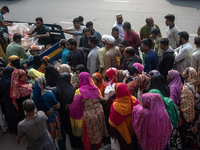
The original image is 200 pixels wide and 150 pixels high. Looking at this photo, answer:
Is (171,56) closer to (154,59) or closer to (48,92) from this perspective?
(154,59)

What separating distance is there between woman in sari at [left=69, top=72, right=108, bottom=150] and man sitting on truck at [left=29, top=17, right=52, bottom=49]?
11.9 feet

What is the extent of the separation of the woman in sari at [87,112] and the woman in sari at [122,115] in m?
0.36

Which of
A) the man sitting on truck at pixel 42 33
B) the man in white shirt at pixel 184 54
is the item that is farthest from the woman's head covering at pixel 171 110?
the man sitting on truck at pixel 42 33

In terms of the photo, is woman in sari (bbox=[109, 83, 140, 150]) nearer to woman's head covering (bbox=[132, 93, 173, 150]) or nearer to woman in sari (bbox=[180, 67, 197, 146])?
Answer: woman's head covering (bbox=[132, 93, 173, 150])

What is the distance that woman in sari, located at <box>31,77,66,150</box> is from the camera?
3662 mm

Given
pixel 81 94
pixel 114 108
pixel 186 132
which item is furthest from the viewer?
pixel 186 132

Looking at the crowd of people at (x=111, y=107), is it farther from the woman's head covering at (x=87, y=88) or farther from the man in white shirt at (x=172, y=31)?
the man in white shirt at (x=172, y=31)

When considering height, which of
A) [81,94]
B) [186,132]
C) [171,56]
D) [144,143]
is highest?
[171,56]

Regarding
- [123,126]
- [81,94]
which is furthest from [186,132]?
[81,94]

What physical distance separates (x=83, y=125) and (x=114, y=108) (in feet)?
2.52

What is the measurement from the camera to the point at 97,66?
5.44m

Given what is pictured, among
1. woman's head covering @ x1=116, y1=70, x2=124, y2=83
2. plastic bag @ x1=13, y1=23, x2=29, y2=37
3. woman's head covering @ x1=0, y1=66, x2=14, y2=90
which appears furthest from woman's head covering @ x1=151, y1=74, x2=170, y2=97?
plastic bag @ x1=13, y1=23, x2=29, y2=37

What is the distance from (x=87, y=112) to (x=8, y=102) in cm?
193

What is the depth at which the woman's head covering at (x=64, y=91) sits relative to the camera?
12.6ft
